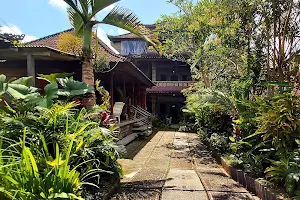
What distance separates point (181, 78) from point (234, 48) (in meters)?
15.8

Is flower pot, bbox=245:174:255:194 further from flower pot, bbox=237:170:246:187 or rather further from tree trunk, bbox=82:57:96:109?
tree trunk, bbox=82:57:96:109

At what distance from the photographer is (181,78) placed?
24594mm

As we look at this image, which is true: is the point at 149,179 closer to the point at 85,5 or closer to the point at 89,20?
the point at 89,20

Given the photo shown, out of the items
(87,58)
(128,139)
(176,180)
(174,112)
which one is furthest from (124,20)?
(174,112)

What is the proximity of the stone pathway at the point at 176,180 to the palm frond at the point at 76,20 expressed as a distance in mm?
3370

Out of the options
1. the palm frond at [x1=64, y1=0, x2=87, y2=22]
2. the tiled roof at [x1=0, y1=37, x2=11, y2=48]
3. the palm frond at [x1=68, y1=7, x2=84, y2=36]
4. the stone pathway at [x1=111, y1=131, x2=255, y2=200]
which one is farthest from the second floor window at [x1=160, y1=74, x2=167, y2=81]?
the palm frond at [x1=64, y1=0, x2=87, y2=22]

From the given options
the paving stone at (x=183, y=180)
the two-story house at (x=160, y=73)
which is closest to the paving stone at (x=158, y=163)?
the paving stone at (x=183, y=180)

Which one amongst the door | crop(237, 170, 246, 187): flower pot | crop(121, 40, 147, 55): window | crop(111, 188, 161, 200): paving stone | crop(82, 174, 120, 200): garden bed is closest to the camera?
crop(82, 174, 120, 200): garden bed

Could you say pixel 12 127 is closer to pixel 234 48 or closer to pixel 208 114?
pixel 234 48

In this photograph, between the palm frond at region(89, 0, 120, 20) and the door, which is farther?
the door

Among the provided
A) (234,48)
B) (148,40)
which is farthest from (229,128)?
(148,40)

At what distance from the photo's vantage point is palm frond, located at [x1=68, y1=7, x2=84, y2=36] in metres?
6.01

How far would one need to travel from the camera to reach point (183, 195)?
4305mm

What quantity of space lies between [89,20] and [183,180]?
3.81 metres
